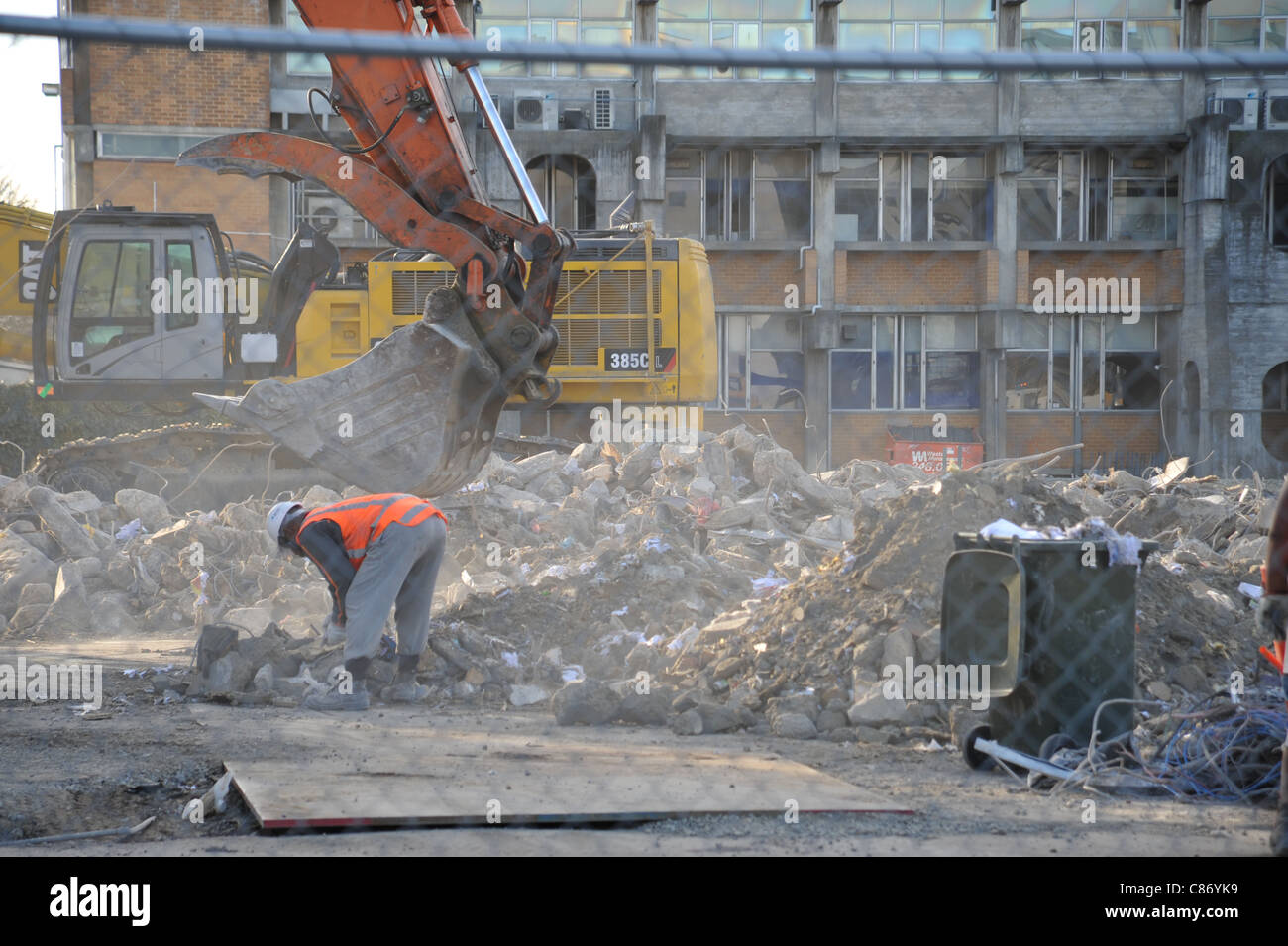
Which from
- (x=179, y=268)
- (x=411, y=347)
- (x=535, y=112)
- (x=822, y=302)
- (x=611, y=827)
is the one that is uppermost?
(x=535, y=112)

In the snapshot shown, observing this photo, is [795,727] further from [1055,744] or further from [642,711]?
[1055,744]

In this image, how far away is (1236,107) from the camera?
71.8ft

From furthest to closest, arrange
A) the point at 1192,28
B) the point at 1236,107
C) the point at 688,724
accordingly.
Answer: the point at 1236,107 → the point at 1192,28 → the point at 688,724

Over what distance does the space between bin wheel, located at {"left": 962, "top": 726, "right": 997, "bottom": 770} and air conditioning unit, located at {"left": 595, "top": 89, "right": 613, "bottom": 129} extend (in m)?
18.7

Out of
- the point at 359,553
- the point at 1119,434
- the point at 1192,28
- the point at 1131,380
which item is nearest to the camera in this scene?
the point at 359,553

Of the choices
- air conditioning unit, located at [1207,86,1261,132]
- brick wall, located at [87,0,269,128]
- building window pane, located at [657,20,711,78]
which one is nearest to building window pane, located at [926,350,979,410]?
air conditioning unit, located at [1207,86,1261,132]

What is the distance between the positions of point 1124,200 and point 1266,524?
20752mm

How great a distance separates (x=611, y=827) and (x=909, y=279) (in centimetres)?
1991

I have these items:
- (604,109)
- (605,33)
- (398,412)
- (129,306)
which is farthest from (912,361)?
(398,412)

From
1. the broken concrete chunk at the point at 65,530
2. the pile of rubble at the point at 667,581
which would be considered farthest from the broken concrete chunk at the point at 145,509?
the broken concrete chunk at the point at 65,530

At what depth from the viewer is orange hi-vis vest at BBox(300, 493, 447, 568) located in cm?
609

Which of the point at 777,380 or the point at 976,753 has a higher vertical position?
the point at 777,380

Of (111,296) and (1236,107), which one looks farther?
(1236,107)
